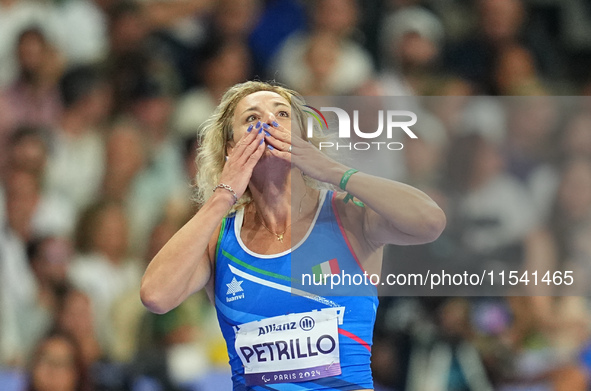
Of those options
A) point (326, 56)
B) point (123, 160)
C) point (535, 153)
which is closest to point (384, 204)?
point (535, 153)

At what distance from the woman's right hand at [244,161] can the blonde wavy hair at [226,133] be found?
0.25 metres

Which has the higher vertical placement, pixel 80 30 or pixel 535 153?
pixel 80 30

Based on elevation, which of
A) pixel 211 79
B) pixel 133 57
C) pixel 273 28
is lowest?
pixel 211 79

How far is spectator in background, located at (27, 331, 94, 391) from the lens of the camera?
196 inches

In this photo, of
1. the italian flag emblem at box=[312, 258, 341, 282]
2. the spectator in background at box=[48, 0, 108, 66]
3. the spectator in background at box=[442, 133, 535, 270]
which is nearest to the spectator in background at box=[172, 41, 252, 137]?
the spectator in background at box=[48, 0, 108, 66]

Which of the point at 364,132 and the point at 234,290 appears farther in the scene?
the point at 364,132

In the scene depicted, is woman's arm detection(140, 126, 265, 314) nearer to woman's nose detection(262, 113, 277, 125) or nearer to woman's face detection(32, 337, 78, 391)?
woman's nose detection(262, 113, 277, 125)

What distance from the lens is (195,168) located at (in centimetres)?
566

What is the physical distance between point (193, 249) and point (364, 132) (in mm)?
1228

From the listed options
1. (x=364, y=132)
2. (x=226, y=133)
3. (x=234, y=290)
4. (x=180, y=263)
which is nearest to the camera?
(x=180, y=263)

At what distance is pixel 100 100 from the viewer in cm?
614

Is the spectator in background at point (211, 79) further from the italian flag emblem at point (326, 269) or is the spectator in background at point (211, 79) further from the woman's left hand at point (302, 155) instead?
the italian flag emblem at point (326, 269)

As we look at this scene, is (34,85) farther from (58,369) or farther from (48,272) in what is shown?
(58,369)

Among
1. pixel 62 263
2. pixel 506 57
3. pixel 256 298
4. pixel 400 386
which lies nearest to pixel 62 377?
pixel 62 263
